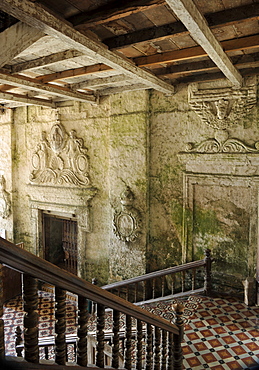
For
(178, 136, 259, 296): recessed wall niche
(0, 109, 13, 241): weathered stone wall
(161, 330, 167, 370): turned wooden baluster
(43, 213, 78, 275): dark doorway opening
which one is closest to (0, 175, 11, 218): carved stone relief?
(0, 109, 13, 241): weathered stone wall

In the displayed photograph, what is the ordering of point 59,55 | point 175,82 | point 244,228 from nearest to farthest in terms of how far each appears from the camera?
point 59,55 → point 244,228 → point 175,82

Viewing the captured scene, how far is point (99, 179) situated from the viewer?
6.95m

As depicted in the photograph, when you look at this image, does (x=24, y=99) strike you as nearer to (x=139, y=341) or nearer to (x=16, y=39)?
(x=16, y=39)

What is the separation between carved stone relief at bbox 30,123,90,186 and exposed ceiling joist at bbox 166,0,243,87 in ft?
13.7

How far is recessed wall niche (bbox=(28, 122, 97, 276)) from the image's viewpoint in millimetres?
7156

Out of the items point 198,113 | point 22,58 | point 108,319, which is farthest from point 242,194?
point 22,58

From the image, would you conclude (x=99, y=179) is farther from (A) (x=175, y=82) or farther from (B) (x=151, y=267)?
(A) (x=175, y=82)

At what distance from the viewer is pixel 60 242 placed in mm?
8961

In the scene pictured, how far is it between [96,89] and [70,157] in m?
1.90

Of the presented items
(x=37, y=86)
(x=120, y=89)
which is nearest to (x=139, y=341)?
(x=37, y=86)

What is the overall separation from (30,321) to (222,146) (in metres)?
4.67

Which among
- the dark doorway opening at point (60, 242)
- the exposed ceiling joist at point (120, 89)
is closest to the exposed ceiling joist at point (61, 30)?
the exposed ceiling joist at point (120, 89)

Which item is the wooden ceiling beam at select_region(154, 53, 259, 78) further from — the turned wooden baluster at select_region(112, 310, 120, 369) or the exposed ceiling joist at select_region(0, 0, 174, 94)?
the turned wooden baluster at select_region(112, 310, 120, 369)

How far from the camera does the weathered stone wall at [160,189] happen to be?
207 inches
